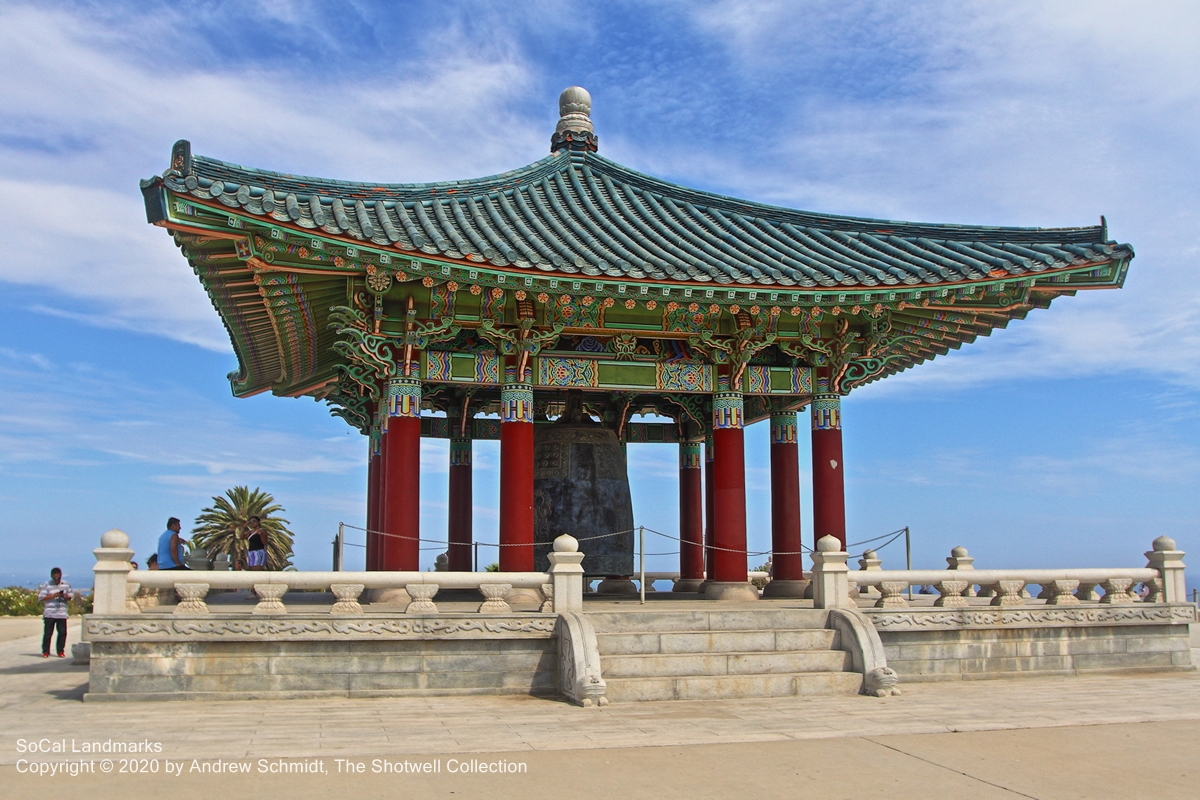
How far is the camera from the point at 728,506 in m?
15.5

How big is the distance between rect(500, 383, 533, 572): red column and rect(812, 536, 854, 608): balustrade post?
403 cm

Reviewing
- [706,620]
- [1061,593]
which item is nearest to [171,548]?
[706,620]

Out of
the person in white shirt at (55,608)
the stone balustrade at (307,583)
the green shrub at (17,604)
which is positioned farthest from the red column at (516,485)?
the green shrub at (17,604)

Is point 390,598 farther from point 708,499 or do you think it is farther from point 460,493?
point 708,499

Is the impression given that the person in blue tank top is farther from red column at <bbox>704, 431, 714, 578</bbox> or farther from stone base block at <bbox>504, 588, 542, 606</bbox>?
red column at <bbox>704, 431, 714, 578</bbox>

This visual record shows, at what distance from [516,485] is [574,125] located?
8.81m

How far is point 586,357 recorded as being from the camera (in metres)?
15.5

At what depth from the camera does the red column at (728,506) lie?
15398 millimetres

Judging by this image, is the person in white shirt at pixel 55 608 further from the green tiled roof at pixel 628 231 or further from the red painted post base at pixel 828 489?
the red painted post base at pixel 828 489

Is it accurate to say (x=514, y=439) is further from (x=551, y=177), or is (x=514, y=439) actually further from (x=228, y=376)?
(x=228, y=376)

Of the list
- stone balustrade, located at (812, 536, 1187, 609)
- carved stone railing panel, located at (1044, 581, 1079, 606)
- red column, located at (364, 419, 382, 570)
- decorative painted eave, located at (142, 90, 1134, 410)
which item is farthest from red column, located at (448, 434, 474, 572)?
carved stone railing panel, located at (1044, 581, 1079, 606)

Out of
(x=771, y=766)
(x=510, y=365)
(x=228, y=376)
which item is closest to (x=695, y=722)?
(x=771, y=766)

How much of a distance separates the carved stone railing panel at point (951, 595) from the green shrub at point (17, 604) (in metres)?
31.7

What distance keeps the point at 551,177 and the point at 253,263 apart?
25.5ft
